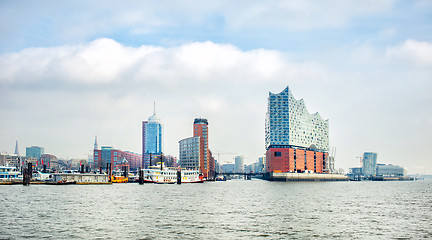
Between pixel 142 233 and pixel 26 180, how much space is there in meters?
138

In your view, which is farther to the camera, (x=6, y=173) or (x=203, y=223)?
(x=6, y=173)

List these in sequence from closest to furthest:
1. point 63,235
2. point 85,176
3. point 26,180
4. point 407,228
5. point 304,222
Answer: point 63,235
point 407,228
point 304,222
point 26,180
point 85,176

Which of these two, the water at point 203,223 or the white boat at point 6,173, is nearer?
the water at point 203,223

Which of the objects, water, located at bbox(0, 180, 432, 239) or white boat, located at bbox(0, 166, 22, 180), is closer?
water, located at bbox(0, 180, 432, 239)

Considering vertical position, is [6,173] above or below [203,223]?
below

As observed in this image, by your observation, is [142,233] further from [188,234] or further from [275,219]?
[275,219]

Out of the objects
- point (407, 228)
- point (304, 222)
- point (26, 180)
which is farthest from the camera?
point (26, 180)

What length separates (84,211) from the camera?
68.4m

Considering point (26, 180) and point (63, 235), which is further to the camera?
A: point (26, 180)

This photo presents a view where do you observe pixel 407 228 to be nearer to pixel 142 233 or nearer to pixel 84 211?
pixel 142 233

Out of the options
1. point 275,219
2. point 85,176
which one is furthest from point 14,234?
point 85,176

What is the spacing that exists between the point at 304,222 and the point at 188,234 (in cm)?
1763

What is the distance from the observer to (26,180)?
555ft

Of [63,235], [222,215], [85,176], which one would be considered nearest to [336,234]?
[222,215]
